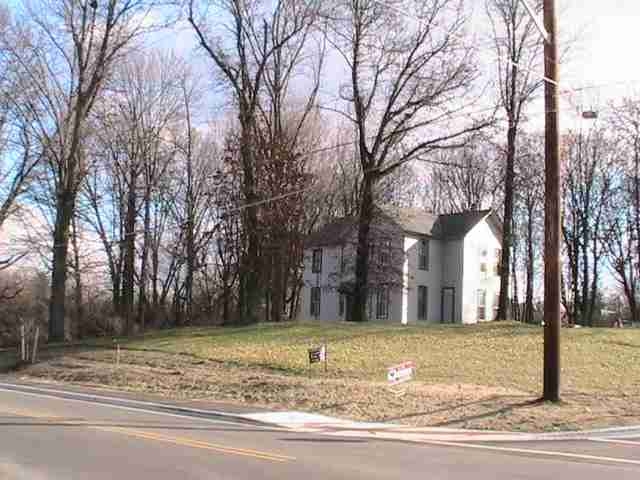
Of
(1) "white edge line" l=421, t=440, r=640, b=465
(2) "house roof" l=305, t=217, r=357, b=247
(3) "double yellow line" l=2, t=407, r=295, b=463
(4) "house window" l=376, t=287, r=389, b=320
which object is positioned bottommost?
(1) "white edge line" l=421, t=440, r=640, b=465

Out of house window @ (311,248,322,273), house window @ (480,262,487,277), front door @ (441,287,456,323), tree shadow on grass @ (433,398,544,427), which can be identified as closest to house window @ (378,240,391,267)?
front door @ (441,287,456,323)

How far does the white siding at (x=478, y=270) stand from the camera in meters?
51.3

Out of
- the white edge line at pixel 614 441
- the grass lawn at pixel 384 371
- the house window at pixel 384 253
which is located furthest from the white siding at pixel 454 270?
the white edge line at pixel 614 441

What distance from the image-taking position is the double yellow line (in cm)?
1144

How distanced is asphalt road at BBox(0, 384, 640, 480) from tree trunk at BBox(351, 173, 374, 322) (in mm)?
25557

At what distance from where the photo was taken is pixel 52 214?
54.7 m

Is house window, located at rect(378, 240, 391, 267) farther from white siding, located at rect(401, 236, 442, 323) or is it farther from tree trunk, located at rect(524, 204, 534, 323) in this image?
tree trunk, located at rect(524, 204, 534, 323)

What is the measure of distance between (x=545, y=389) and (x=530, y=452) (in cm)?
554

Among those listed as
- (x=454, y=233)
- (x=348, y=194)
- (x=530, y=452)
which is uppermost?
(x=348, y=194)

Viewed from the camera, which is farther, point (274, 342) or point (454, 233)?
point (454, 233)

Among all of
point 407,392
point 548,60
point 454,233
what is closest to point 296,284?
point 454,233

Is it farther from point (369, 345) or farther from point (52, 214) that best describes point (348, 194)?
point (369, 345)

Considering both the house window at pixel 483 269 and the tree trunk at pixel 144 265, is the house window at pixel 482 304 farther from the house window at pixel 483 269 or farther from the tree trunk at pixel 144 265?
the tree trunk at pixel 144 265

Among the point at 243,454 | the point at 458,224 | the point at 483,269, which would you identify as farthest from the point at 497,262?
the point at 243,454
